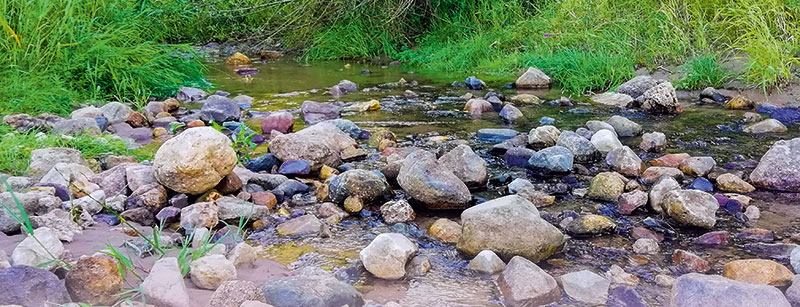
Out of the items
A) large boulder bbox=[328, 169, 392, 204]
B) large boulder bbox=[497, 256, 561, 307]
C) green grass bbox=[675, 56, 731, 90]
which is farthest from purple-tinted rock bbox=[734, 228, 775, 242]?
green grass bbox=[675, 56, 731, 90]

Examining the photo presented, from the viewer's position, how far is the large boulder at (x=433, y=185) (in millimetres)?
2799

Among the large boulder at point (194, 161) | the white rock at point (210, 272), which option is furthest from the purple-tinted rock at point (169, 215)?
the white rock at point (210, 272)

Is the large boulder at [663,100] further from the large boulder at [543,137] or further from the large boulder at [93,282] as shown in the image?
the large boulder at [93,282]

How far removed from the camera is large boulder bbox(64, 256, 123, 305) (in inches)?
70.1

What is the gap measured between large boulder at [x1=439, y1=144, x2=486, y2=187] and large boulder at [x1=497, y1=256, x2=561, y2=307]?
106cm

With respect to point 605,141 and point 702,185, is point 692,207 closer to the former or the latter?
point 702,185

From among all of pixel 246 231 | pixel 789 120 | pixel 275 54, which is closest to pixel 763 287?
pixel 246 231

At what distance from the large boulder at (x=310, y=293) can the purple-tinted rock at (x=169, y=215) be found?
0.87 m

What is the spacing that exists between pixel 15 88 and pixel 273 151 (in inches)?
81.0

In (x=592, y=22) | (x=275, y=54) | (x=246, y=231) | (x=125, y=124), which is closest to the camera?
(x=246, y=231)

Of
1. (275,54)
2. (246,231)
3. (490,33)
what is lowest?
(275,54)

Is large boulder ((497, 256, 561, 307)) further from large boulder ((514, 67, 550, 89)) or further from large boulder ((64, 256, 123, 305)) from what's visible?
large boulder ((514, 67, 550, 89))

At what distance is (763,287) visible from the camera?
5.82 ft

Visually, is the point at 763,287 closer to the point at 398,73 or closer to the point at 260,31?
the point at 398,73
